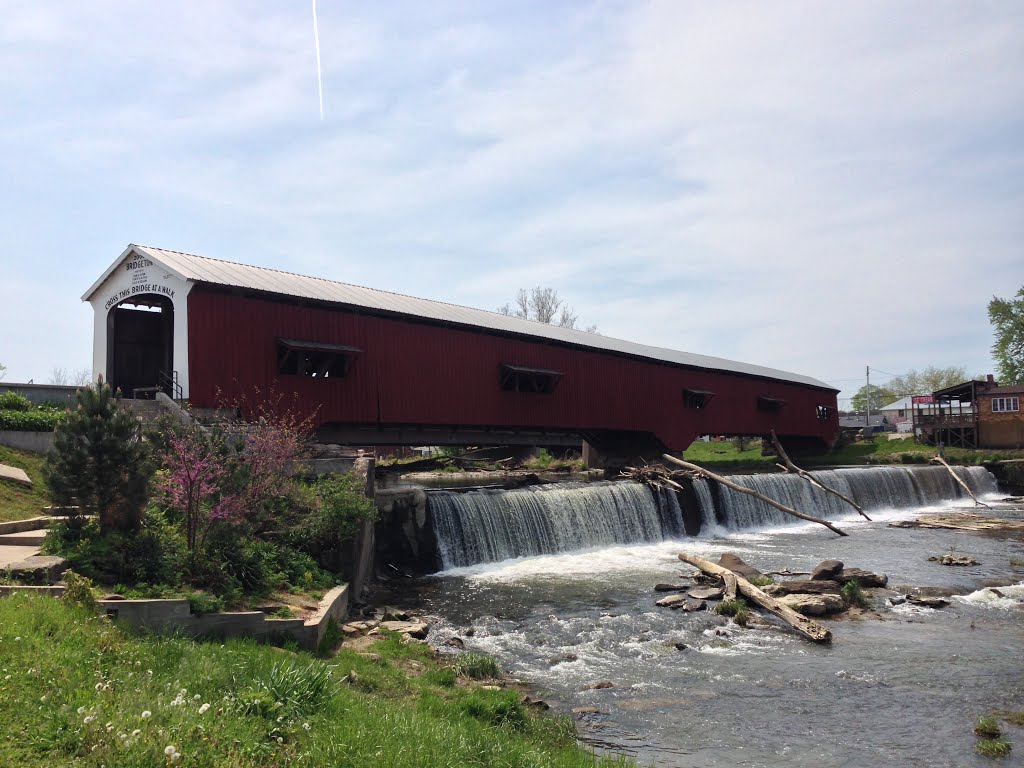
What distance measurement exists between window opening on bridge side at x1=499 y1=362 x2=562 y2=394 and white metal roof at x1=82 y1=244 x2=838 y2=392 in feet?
4.19

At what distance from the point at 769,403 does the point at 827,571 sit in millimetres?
26314

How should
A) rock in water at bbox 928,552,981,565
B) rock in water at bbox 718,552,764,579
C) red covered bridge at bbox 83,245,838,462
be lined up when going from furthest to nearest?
1. rock in water at bbox 928,552,981,565
2. red covered bridge at bbox 83,245,838,462
3. rock in water at bbox 718,552,764,579

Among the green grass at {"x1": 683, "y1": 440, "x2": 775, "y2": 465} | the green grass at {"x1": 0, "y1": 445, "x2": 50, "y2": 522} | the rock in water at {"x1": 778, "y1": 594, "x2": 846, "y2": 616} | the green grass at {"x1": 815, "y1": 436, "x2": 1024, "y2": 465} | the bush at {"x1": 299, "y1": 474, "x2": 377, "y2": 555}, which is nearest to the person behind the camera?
the green grass at {"x1": 0, "y1": 445, "x2": 50, "y2": 522}

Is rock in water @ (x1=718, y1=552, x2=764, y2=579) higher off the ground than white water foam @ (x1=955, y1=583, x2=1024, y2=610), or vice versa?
rock in water @ (x1=718, y1=552, x2=764, y2=579)

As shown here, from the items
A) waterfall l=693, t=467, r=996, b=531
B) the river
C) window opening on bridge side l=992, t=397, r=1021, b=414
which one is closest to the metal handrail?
the river

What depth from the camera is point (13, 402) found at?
16.5 meters

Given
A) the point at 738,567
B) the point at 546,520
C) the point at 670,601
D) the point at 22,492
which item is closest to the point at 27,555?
the point at 22,492

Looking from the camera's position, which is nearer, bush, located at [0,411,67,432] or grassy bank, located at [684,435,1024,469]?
bush, located at [0,411,67,432]

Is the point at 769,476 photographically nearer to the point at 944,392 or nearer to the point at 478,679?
the point at 478,679

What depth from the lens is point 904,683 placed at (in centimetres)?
912

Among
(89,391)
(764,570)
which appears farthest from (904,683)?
(89,391)

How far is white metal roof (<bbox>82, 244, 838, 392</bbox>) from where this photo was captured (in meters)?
17.4

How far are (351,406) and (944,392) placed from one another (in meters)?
40.6

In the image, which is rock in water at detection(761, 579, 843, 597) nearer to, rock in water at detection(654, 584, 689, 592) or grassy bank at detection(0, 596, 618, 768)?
rock in water at detection(654, 584, 689, 592)
